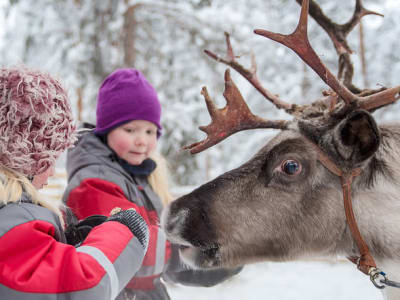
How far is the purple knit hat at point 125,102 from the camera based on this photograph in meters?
2.43

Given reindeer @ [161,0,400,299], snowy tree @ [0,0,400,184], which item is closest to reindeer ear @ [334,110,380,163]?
reindeer @ [161,0,400,299]

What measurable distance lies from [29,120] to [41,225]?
40cm

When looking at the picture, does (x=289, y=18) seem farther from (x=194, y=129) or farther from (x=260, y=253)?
(x=260, y=253)

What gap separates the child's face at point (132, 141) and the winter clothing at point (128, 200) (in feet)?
0.17

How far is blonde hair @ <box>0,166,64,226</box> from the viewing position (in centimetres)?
136

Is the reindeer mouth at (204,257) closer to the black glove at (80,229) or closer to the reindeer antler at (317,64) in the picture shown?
the black glove at (80,229)

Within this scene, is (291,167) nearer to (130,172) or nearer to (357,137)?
(357,137)

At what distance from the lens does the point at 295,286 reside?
400cm

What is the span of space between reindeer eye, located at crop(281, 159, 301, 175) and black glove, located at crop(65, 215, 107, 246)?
892 mm

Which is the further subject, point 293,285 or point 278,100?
point 293,285

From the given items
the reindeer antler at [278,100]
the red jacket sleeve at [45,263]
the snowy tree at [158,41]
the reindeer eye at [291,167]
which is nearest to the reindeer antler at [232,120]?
the reindeer antler at [278,100]

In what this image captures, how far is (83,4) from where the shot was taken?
290 inches

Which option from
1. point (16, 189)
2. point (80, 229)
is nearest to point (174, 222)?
point (80, 229)

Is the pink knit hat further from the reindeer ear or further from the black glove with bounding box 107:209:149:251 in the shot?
the reindeer ear
